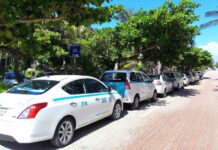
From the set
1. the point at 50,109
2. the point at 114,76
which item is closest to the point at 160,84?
the point at 114,76

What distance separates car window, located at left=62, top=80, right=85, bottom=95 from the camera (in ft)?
19.5

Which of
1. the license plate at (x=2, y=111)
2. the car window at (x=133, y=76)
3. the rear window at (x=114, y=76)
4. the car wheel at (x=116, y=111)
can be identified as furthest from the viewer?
the car window at (x=133, y=76)

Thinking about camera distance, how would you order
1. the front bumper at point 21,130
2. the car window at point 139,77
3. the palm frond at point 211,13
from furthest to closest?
1. the palm frond at point 211,13
2. the car window at point 139,77
3. the front bumper at point 21,130

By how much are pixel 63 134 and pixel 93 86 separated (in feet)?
6.37

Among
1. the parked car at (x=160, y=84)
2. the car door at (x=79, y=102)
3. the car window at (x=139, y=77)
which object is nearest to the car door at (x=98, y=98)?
the car door at (x=79, y=102)

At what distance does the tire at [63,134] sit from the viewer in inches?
213

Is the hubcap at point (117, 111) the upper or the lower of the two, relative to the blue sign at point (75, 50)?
lower

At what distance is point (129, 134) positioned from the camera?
262 inches

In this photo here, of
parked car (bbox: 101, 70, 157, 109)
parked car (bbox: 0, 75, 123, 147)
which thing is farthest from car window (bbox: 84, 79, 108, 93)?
parked car (bbox: 101, 70, 157, 109)

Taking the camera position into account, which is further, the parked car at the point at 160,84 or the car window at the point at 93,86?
the parked car at the point at 160,84

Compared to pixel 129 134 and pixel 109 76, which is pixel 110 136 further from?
pixel 109 76

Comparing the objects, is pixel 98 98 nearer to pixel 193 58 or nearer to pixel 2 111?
pixel 2 111

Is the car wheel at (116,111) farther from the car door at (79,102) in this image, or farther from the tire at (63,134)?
the tire at (63,134)

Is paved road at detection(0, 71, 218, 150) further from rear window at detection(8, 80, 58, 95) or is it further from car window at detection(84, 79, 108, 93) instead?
rear window at detection(8, 80, 58, 95)
